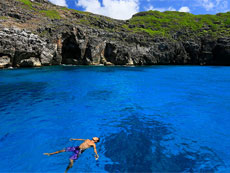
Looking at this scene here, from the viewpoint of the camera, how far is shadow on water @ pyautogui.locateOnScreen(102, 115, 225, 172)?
16.9 feet

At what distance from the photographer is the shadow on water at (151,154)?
16.9 feet

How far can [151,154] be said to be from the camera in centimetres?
581

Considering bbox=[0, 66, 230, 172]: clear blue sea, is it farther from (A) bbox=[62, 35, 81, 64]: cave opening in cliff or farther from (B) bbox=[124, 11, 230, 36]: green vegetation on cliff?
(B) bbox=[124, 11, 230, 36]: green vegetation on cliff

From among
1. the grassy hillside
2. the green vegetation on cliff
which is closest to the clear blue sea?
A: the grassy hillside

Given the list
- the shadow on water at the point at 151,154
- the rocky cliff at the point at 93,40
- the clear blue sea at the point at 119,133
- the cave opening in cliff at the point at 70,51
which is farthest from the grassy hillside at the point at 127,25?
the shadow on water at the point at 151,154

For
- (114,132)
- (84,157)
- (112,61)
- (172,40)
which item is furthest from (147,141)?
(172,40)

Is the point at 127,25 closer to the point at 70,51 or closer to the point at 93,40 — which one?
the point at 93,40

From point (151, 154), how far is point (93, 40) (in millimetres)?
42222

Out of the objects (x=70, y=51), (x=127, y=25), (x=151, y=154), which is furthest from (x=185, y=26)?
(x=151, y=154)

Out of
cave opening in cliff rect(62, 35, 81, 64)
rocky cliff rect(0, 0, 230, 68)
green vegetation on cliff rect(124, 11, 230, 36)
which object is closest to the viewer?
rocky cliff rect(0, 0, 230, 68)

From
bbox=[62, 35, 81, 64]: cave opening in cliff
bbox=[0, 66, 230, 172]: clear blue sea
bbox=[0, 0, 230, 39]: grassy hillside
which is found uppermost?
bbox=[0, 0, 230, 39]: grassy hillside

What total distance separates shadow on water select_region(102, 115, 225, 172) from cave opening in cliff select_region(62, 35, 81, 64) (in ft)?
128

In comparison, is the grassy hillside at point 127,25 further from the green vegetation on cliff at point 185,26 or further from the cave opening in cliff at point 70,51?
the cave opening in cliff at point 70,51

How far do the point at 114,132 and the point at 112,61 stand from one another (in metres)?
40.9
